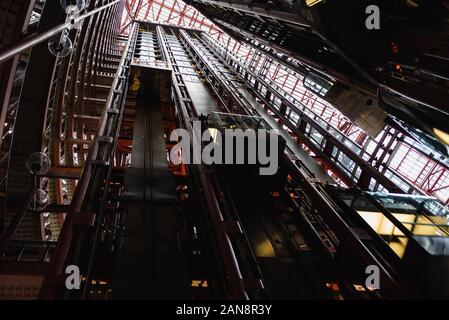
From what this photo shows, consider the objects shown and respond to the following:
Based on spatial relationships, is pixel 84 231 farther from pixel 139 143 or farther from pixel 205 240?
pixel 139 143

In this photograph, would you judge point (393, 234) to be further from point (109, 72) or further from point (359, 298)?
point (109, 72)

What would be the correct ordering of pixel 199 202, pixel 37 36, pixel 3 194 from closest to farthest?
1. pixel 37 36
2. pixel 199 202
3. pixel 3 194

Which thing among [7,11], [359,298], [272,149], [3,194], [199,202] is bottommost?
[3,194]

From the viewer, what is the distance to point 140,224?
6.18 m

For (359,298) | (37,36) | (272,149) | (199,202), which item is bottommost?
(359,298)

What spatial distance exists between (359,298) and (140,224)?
367 centimetres

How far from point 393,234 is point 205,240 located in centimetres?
364

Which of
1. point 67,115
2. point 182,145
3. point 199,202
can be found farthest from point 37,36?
point 67,115

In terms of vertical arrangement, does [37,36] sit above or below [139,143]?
above

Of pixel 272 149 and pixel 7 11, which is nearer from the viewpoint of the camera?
pixel 7 11

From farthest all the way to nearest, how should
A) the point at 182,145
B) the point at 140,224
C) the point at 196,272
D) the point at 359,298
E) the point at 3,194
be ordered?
1. the point at 182,145
2. the point at 3,194
3. the point at 140,224
4. the point at 196,272
5. the point at 359,298

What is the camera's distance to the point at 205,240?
5891mm

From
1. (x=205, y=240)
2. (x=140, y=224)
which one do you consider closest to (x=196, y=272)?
(x=205, y=240)

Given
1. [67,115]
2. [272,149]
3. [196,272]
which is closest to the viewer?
[196,272]
